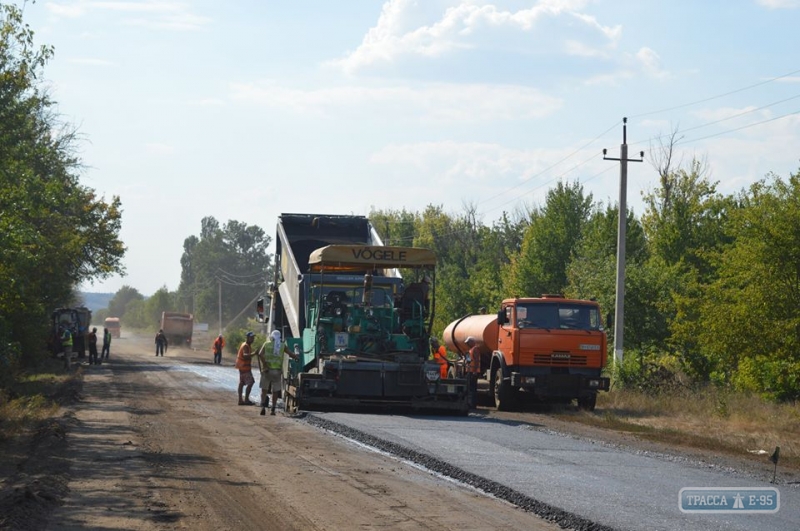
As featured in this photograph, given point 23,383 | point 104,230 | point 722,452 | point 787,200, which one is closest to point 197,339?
point 104,230

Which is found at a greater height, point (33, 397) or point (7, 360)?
point (7, 360)

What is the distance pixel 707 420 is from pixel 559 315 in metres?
4.43

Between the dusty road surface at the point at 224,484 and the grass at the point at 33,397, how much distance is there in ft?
3.04

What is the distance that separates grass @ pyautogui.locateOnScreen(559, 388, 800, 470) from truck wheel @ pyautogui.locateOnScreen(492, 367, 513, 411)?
1.46m

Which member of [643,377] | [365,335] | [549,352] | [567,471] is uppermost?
[365,335]

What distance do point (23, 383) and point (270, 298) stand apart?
1080 centimetres

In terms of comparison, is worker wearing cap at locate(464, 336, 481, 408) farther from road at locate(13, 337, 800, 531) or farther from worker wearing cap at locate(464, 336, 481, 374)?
road at locate(13, 337, 800, 531)

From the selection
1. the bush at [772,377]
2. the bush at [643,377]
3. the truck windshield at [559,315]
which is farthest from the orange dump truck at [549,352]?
the bush at [643,377]

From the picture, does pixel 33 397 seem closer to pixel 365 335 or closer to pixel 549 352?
pixel 365 335

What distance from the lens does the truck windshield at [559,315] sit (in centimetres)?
2591

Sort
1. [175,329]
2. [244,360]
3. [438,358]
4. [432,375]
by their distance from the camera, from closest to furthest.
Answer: [432,375], [438,358], [244,360], [175,329]

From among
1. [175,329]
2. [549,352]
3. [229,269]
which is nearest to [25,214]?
[549,352]

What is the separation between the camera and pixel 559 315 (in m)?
26.0

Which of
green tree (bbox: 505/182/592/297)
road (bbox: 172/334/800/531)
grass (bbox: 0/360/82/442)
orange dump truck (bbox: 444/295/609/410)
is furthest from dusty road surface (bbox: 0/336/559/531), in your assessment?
green tree (bbox: 505/182/592/297)
